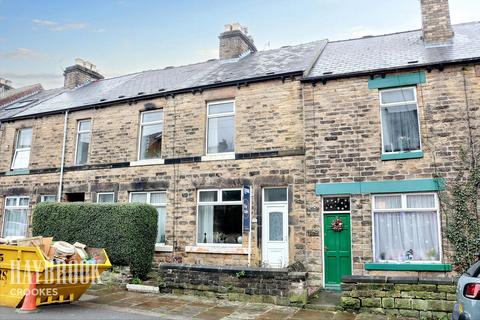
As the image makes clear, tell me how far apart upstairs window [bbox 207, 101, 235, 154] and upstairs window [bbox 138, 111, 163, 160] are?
6.76 ft

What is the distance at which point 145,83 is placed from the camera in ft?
55.2

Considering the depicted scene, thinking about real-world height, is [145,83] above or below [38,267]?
above

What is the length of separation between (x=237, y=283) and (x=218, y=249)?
2.86 metres

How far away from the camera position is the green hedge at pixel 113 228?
430 inches

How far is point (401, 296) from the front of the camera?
7711 mm

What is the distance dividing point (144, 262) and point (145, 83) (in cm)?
873

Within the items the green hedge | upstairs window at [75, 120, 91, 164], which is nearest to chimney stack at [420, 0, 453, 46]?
the green hedge

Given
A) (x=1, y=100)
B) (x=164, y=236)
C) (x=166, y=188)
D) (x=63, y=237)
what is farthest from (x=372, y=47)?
(x=1, y=100)

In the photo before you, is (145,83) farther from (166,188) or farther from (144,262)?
(144,262)

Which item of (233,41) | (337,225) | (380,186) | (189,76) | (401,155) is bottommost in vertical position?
(337,225)

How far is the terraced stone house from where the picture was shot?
392 inches

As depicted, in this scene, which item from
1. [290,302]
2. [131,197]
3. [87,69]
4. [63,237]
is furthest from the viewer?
[87,69]

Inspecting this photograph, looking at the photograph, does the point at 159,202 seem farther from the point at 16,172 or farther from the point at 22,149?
the point at 22,149

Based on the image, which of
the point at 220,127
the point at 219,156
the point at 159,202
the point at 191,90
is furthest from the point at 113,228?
the point at 191,90
